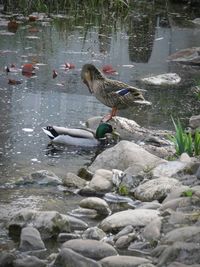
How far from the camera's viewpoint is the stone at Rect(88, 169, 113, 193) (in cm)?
695

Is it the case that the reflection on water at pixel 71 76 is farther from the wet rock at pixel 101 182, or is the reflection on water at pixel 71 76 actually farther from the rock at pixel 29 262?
the rock at pixel 29 262

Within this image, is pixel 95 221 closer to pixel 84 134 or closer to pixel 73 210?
pixel 73 210

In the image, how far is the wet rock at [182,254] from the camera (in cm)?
502

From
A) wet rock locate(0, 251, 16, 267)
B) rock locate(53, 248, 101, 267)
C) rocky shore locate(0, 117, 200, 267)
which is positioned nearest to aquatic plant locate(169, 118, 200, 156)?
rocky shore locate(0, 117, 200, 267)

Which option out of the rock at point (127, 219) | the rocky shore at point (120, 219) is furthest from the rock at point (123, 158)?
the rock at point (127, 219)

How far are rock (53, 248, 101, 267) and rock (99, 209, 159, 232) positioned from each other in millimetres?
798

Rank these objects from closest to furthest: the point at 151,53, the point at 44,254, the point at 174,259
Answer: the point at 174,259
the point at 44,254
the point at 151,53

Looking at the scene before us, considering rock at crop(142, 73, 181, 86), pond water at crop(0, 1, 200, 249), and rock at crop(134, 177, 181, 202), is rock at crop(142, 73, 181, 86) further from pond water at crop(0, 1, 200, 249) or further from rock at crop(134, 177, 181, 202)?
rock at crop(134, 177, 181, 202)

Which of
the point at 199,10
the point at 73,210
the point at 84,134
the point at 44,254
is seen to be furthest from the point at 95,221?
the point at 199,10

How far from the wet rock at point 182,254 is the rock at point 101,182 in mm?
1892

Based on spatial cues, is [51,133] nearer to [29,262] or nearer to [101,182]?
[101,182]

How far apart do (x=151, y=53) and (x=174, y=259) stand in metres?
9.24

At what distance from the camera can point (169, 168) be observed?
7227 millimetres

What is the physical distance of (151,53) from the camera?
45.9 ft
